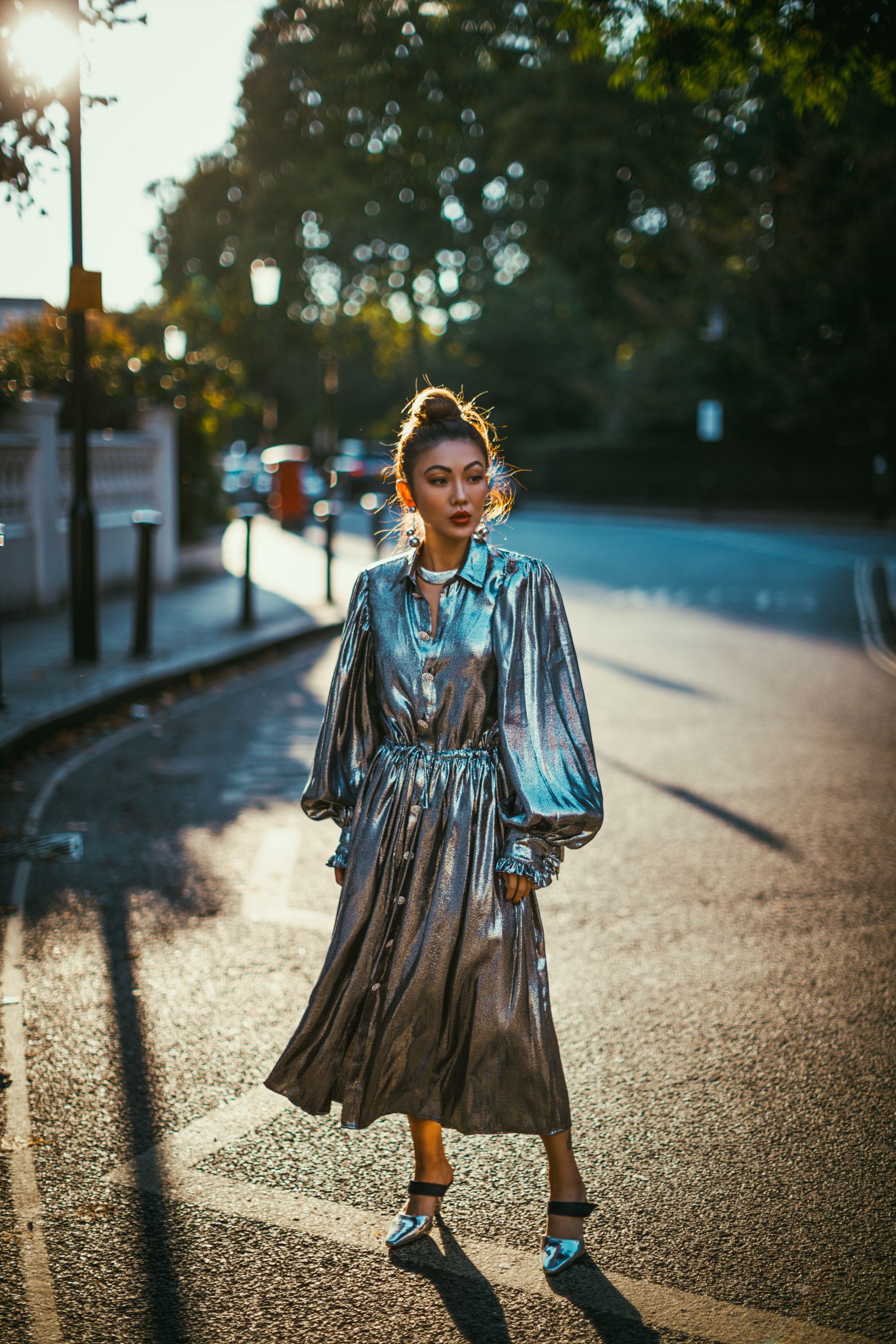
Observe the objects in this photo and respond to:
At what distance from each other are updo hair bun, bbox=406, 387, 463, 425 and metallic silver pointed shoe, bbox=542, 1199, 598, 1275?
176 cm

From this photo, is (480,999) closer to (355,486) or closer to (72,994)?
(72,994)

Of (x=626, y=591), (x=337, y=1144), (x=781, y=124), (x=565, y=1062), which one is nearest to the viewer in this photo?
(x=337, y=1144)

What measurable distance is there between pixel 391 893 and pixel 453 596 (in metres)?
0.67

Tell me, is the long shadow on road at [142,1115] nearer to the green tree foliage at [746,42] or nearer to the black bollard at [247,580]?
the black bollard at [247,580]

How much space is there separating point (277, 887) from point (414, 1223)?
8.12 ft

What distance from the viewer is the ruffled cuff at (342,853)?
9.43 feet

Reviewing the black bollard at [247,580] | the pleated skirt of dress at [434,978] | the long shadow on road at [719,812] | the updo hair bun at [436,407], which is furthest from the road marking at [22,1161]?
the black bollard at [247,580]

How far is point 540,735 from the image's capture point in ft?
8.95

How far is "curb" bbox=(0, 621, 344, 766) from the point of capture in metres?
7.42

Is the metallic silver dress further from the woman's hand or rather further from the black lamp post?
the black lamp post

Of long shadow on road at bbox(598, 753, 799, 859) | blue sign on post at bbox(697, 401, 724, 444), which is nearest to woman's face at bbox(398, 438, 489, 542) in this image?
long shadow on road at bbox(598, 753, 799, 859)

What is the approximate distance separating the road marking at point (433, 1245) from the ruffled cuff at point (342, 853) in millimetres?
824

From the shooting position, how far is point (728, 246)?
1364 inches

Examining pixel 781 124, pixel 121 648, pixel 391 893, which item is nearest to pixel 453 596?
pixel 391 893
